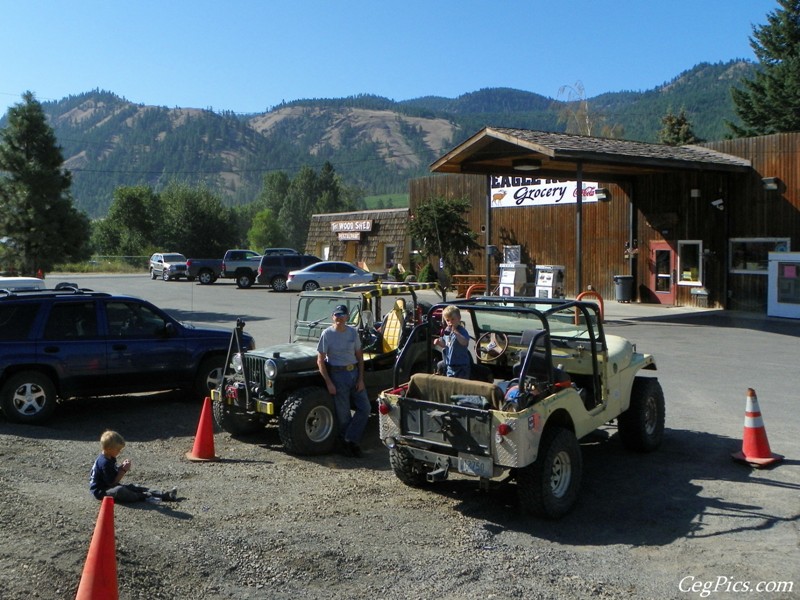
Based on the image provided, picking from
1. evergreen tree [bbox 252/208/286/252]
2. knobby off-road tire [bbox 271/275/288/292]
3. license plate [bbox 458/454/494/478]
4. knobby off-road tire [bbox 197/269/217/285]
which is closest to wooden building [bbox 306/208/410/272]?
knobby off-road tire [bbox 271/275/288/292]

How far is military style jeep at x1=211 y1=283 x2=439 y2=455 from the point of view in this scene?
880cm

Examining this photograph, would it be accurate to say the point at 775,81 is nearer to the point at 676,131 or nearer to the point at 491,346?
the point at 676,131

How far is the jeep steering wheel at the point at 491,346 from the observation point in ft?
27.0

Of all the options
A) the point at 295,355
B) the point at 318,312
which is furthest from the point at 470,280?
the point at 295,355

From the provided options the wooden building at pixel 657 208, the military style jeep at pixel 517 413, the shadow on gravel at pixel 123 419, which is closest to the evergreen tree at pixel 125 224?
the wooden building at pixel 657 208

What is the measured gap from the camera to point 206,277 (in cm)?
4491

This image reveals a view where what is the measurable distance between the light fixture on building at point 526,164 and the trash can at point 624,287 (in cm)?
615

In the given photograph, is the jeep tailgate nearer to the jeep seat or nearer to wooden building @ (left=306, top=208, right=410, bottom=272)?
the jeep seat

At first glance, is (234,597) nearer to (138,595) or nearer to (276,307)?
(138,595)

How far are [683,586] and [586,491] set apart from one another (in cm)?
217

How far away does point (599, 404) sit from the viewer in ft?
26.0

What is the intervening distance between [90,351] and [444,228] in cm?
2470

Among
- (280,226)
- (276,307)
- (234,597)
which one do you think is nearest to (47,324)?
(234,597)

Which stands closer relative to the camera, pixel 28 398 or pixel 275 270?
pixel 28 398
